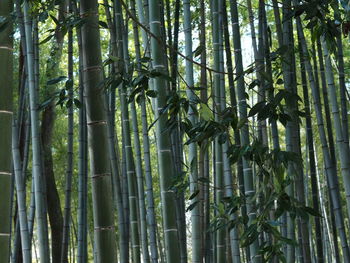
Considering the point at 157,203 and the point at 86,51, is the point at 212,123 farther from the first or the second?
the point at 157,203

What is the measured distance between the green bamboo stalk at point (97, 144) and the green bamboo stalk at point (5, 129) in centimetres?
26

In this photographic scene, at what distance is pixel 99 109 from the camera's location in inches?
81.8

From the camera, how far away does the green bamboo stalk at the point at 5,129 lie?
190 cm

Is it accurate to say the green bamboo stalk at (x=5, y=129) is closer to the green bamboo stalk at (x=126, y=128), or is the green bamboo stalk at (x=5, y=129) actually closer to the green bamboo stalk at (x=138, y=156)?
the green bamboo stalk at (x=126, y=128)

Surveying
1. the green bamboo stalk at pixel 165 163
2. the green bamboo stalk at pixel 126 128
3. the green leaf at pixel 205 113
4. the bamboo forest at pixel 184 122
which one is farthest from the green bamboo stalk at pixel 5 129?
the green bamboo stalk at pixel 126 128

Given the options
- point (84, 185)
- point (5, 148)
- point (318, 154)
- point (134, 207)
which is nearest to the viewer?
point (5, 148)

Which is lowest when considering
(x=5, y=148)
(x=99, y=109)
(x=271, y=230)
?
(x=271, y=230)

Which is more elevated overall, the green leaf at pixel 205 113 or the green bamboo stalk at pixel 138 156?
the green bamboo stalk at pixel 138 156

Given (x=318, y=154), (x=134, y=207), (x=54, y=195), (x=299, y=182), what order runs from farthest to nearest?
(x=318, y=154)
(x=54, y=195)
(x=134, y=207)
(x=299, y=182)

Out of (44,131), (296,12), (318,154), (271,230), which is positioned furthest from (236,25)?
(318,154)

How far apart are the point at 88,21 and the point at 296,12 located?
2.20ft

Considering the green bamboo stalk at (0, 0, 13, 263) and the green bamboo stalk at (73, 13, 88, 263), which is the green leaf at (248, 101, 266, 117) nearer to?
the green bamboo stalk at (0, 0, 13, 263)

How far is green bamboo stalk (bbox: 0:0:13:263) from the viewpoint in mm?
1897

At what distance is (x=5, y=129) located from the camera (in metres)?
1.93
